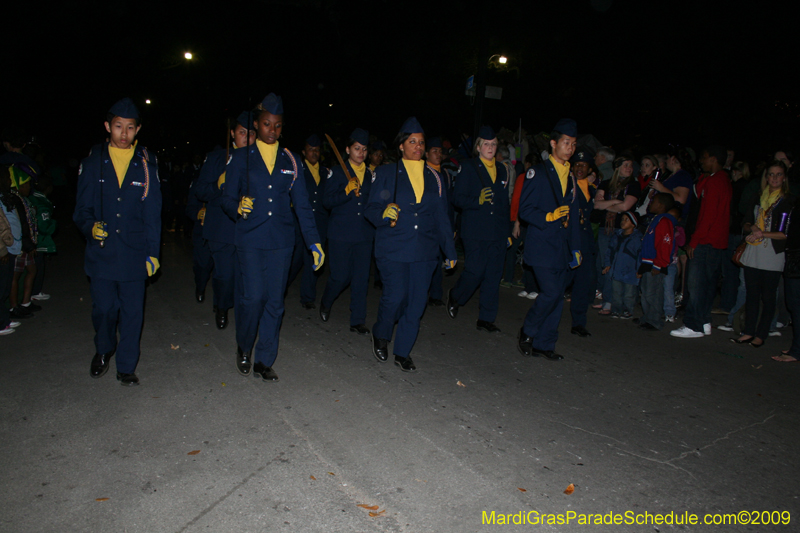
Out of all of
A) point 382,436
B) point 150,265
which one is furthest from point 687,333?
point 150,265

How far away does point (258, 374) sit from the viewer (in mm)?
5117

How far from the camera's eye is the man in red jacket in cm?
715

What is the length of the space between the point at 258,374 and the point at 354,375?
2.73 ft

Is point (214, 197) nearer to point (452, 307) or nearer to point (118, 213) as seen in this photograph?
point (118, 213)

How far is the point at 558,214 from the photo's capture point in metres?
5.61

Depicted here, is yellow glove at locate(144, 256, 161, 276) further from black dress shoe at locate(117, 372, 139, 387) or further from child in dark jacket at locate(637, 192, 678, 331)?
child in dark jacket at locate(637, 192, 678, 331)

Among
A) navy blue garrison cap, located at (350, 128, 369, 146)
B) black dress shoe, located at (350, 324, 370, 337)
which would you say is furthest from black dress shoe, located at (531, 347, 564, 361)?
navy blue garrison cap, located at (350, 128, 369, 146)

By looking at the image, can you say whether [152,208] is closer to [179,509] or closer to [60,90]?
[179,509]

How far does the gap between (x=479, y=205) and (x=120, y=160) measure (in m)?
3.88

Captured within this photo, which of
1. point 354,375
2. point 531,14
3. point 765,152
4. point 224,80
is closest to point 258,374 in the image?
point 354,375

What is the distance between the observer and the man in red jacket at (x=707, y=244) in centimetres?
715

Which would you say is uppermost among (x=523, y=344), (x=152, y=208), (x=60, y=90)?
(x=60, y=90)

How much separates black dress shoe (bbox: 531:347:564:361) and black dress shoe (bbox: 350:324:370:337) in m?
1.83

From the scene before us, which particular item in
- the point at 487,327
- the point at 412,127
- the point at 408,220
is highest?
the point at 412,127
